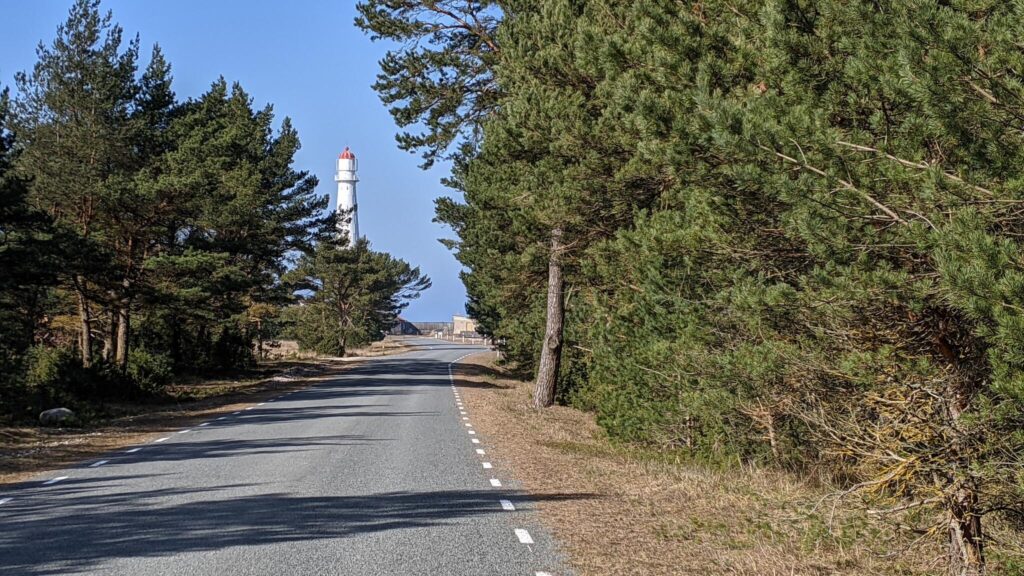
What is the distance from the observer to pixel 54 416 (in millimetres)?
20391

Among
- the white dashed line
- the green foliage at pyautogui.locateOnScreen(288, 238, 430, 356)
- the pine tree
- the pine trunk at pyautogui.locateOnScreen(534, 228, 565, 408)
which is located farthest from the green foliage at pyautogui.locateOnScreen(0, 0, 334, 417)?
the green foliage at pyautogui.locateOnScreen(288, 238, 430, 356)

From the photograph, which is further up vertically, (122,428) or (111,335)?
(111,335)

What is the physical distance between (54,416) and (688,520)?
1625 centimetres

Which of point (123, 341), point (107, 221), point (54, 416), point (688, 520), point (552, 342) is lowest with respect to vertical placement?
point (688, 520)

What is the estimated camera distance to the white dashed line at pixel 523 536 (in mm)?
8312

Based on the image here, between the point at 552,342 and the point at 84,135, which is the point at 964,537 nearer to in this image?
the point at 552,342

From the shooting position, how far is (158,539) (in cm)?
805

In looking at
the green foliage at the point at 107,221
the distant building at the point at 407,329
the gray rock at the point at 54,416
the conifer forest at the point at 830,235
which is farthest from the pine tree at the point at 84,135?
the distant building at the point at 407,329

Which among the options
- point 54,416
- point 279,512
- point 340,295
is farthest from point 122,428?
point 340,295

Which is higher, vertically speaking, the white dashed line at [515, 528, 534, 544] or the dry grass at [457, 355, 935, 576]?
the white dashed line at [515, 528, 534, 544]

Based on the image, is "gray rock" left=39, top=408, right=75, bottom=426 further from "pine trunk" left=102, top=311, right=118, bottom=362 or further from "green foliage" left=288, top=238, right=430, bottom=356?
"green foliage" left=288, top=238, right=430, bottom=356

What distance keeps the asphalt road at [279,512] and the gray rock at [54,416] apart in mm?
3992

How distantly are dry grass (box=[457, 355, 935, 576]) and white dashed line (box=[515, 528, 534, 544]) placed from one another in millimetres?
297

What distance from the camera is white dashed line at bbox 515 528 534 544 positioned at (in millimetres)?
8312
